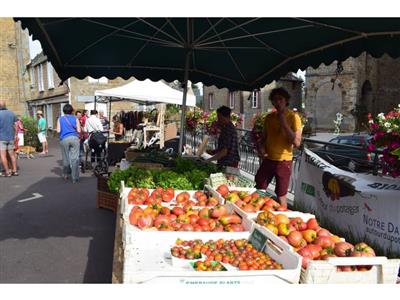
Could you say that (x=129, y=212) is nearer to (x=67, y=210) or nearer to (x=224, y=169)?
(x=224, y=169)

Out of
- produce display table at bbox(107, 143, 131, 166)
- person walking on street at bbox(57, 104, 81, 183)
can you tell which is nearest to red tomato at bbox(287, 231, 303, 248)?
person walking on street at bbox(57, 104, 81, 183)

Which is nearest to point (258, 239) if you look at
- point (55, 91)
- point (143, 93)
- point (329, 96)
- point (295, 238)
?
point (295, 238)

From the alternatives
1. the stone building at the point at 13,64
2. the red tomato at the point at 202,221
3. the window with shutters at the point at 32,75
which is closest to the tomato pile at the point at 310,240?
the red tomato at the point at 202,221

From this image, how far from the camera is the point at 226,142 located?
18.6 feet

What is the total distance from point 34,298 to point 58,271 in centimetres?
229

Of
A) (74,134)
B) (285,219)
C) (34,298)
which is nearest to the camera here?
Answer: (34,298)

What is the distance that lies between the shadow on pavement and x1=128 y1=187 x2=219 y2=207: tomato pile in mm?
969

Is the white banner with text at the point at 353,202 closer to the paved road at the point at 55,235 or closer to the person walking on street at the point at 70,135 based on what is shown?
the paved road at the point at 55,235

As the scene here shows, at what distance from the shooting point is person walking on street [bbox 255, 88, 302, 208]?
449cm

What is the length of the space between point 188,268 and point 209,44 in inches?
156

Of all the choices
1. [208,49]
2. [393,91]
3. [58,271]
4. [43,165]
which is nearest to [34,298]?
[58,271]

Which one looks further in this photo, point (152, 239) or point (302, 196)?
point (302, 196)

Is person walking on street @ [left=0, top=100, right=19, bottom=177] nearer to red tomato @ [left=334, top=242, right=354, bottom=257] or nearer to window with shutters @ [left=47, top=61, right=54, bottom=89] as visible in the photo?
red tomato @ [left=334, top=242, right=354, bottom=257]

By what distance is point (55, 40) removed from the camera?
4.82 m
